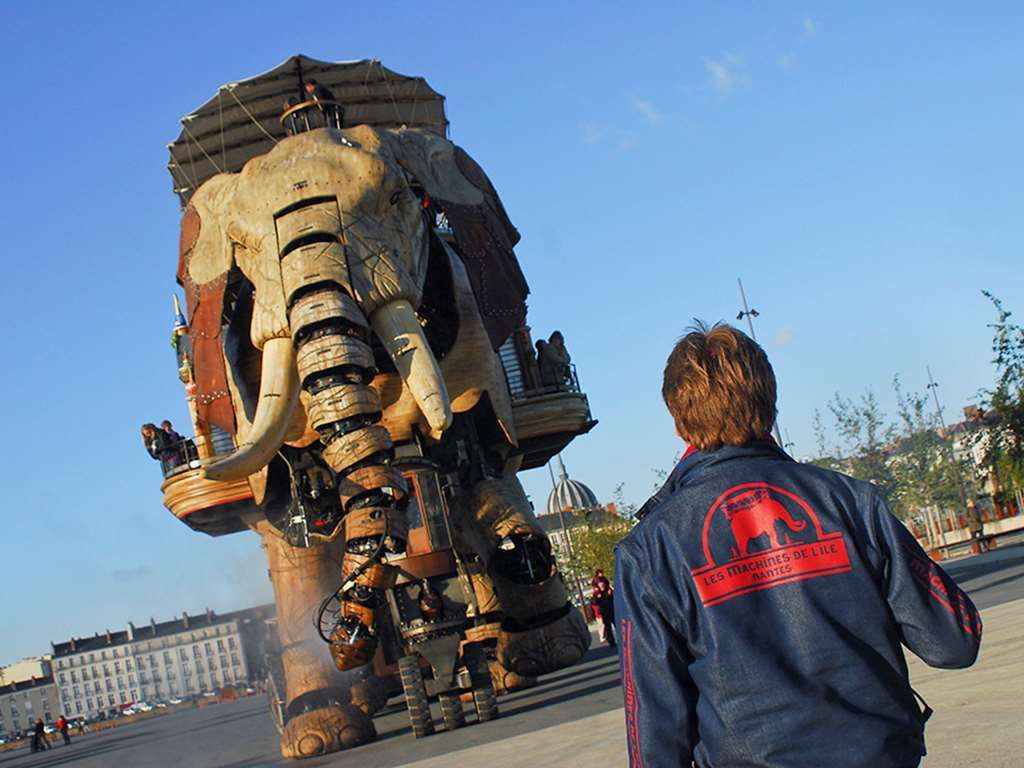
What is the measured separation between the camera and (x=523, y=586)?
528 inches

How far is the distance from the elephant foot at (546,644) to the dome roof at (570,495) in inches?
1650

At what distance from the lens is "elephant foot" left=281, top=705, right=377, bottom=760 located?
12172 mm

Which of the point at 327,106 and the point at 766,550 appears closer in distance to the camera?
the point at 766,550

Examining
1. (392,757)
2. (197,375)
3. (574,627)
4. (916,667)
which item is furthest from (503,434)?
(916,667)

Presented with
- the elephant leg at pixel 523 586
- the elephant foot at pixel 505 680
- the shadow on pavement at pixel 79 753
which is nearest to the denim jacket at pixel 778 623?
the elephant leg at pixel 523 586

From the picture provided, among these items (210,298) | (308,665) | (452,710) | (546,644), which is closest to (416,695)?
(452,710)

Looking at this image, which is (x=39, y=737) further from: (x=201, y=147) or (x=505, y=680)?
(x=505, y=680)

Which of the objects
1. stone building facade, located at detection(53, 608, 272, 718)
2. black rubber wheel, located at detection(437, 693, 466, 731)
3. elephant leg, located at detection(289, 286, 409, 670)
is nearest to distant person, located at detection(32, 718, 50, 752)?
black rubber wheel, located at detection(437, 693, 466, 731)

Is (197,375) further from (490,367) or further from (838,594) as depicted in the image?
(838,594)

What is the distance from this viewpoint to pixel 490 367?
12680 mm

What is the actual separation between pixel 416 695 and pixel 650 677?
9.31m

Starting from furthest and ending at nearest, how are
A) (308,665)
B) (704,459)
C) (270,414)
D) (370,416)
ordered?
(308,665), (270,414), (370,416), (704,459)

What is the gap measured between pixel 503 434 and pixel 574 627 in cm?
208

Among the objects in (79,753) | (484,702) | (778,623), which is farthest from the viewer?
(79,753)
